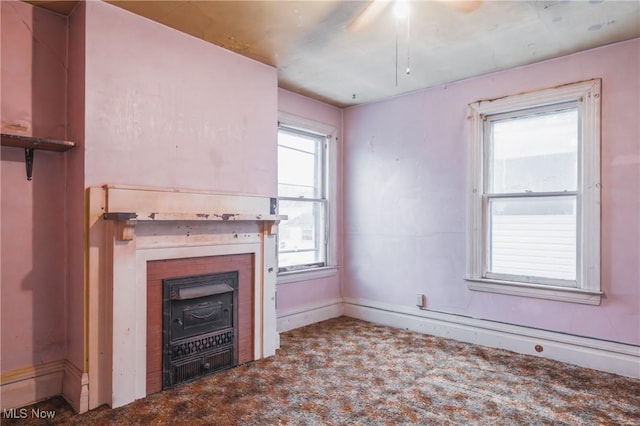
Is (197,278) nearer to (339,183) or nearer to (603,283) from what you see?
(339,183)

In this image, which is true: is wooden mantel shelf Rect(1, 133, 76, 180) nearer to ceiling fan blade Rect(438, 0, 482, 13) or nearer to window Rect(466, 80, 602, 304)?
ceiling fan blade Rect(438, 0, 482, 13)

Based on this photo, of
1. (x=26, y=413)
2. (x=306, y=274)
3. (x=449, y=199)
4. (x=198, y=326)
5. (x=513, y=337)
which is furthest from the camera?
(x=306, y=274)

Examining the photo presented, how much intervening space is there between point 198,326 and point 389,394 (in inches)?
55.7

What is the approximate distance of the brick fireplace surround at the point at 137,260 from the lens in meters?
2.46

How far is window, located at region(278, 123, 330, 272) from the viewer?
13.7ft

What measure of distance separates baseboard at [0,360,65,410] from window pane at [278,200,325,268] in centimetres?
208

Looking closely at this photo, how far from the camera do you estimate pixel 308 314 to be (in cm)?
435

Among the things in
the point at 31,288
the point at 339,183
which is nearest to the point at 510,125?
the point at 339,183

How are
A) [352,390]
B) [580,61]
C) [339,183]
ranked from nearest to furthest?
[352,390], [580,61], [339,183]

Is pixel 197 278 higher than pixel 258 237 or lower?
lower

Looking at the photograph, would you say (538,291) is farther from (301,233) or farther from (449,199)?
(301,233)

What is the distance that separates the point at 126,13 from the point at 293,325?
308 centimetres

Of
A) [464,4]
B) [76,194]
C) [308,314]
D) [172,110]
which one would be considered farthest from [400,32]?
[308,314]

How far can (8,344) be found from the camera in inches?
96.7
